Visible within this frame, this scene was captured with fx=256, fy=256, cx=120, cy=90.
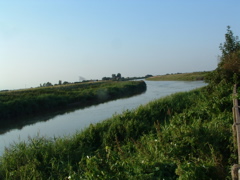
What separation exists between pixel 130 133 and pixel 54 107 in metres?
15.6

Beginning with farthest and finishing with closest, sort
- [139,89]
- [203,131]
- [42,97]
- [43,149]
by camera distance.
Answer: [139,89]
[42,97]
[43,149]
[203,131]

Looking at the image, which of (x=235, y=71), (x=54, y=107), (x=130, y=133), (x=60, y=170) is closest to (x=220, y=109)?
(x=130, y=133)

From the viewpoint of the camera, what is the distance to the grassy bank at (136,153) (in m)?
3.24

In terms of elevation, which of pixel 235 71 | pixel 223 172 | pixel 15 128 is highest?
pixel 235 71

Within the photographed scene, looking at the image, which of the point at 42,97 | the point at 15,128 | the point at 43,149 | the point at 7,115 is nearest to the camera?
the point at 43,149

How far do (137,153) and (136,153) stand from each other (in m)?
0.05

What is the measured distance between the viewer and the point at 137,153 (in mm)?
4949

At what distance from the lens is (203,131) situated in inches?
187

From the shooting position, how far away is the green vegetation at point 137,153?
10.6 feet

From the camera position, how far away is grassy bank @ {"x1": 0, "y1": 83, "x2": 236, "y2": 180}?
3236 millimetres

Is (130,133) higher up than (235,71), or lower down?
lower down

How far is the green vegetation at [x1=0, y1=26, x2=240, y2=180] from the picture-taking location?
10.6 feet

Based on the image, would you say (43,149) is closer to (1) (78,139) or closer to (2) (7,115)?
(1) (78,139)

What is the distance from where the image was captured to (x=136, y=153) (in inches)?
197
